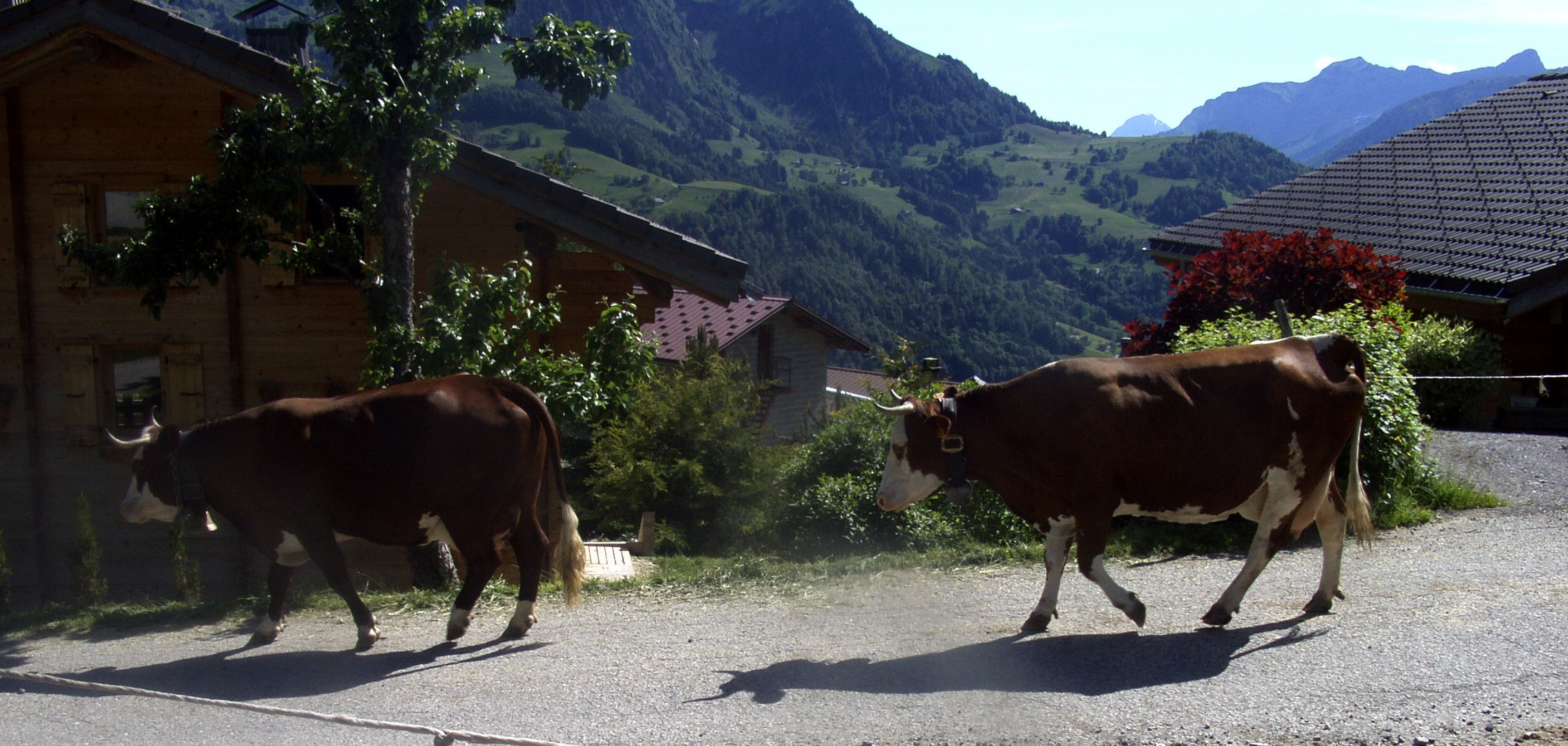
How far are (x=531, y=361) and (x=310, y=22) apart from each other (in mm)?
3408

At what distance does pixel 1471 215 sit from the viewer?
62.2 feet

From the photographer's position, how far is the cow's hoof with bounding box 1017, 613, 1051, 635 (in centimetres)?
654

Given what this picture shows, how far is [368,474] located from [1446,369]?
45.1ft

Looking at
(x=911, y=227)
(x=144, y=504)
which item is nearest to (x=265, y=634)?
(x=144, y=504)

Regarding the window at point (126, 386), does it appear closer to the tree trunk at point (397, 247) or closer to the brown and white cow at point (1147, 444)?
the tree trunk at point (397, 247)

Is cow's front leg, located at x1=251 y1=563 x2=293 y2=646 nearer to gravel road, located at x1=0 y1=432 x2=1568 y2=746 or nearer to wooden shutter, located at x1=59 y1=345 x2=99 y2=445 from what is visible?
gravel road, located at x1=0 y1=432 x2=1568 y2=746

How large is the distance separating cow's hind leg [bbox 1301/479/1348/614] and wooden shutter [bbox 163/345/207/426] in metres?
10.4

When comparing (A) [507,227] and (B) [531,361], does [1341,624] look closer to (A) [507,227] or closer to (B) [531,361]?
(B) [531,361]

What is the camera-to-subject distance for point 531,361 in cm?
940

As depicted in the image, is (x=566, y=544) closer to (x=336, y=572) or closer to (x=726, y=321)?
(x=336, y=572)

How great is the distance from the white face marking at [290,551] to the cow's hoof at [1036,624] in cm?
426

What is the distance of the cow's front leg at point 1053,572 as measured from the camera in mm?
6543

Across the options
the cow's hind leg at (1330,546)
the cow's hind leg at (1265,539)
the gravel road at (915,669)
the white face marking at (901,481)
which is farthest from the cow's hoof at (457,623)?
the cow's hind leg at (1330,546)

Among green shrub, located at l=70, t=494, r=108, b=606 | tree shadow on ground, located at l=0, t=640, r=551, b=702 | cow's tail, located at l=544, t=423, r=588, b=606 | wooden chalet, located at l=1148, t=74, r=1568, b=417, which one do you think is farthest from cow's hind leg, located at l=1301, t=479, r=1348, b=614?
wooden chalet, located at l=1148, t=74, r=1568, b=417
